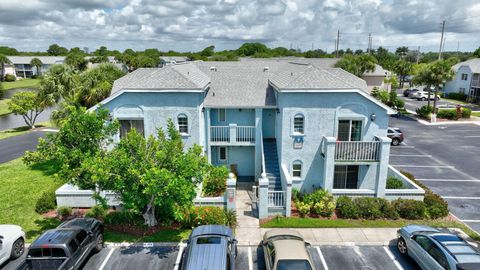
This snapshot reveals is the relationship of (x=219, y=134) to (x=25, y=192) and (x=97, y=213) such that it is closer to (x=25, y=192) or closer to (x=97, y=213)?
(x=97, y=213)

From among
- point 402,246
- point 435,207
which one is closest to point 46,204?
point 402,246

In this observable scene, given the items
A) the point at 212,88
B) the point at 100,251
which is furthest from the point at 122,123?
Result: the point at 100,251

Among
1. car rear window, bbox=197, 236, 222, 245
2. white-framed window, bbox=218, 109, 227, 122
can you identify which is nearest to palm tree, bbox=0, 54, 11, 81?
white-framed window, bbox=218, 109, 227, 122

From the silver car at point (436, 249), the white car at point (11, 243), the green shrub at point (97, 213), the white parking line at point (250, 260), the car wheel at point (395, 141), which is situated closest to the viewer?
the silver car at point (436, 249)

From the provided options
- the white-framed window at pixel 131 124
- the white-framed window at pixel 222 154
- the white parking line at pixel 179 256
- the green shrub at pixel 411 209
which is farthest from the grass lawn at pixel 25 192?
the green shrub at pixel 411 209

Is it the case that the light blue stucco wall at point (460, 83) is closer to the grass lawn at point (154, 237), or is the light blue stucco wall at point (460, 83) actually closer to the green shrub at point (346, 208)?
the green shrub at point (346, 208)

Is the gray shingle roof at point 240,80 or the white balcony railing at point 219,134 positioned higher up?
the gray shingle roof at point 240,80
